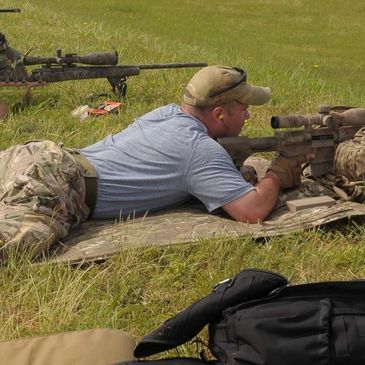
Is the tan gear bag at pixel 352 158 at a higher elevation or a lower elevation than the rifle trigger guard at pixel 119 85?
higher

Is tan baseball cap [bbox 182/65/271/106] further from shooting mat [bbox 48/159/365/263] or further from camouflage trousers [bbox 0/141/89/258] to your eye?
camouflage trousers [bbox 0/141/89/258]

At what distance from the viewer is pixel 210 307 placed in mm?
2766

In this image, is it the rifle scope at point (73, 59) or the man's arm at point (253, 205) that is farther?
the rifle scope at point (73, 59)

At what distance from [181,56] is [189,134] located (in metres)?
7.53

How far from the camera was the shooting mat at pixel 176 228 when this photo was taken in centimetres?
429

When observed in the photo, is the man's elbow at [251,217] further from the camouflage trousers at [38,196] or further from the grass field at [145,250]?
the camouflage trousers at [38,196]

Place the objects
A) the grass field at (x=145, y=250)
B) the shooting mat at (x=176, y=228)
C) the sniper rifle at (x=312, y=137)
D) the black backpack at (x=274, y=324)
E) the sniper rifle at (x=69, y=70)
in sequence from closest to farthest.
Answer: the black backpack at (x=274, y=324)
the grass field at (x=145, y=250)
the shooting mat at (x=176, y=228)
the sniper rifle at (x=312, y=137)
the sniper rifle at (x=69, y=70)

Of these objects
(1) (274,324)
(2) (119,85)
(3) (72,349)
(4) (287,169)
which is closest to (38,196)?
(3) (72,349)

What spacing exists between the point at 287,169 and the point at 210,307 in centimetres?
243

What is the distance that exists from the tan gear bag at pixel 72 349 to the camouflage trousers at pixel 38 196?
103 cm

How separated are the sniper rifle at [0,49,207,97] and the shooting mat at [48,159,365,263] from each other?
3.99 m

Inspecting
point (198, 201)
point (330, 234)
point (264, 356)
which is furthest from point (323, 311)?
point (198, 201)

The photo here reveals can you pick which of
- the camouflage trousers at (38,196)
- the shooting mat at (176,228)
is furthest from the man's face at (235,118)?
the camouflage trousers at (38,196)

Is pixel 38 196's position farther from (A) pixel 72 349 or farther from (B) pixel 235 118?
(A) pixel 72 349
